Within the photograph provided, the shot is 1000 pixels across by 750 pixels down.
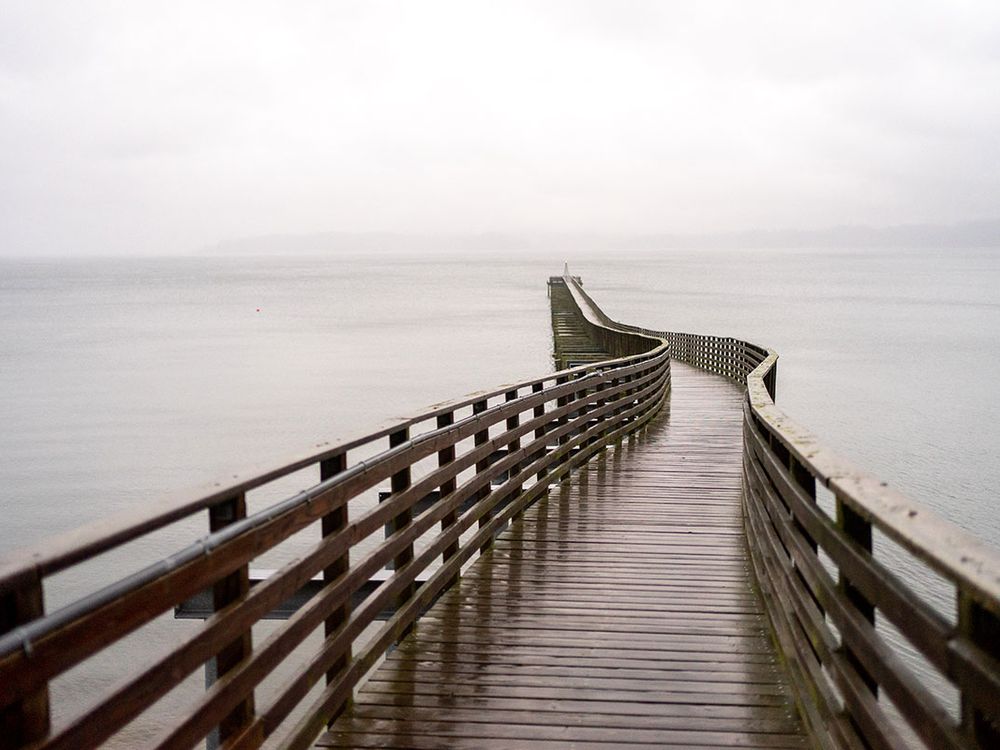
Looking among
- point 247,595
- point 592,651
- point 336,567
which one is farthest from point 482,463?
point 247,595

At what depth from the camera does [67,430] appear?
3350 centimetres

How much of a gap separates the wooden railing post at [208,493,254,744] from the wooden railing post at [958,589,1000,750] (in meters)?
2.07

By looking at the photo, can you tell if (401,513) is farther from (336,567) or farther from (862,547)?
(862,547)

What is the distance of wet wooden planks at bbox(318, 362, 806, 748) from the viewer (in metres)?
4.05

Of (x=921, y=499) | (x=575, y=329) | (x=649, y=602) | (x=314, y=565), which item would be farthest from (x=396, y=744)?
(x=575, y=329)

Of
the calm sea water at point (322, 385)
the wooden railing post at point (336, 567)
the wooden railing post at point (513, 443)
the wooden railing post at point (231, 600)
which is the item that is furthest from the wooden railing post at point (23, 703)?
the wooden railing post at point (513, 443)

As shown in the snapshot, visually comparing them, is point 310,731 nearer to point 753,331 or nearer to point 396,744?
point 396,744

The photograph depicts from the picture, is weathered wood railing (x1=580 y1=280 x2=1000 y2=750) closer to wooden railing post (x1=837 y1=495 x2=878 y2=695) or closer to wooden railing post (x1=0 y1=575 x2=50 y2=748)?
wooden railing post (x1=837 y1=495 x2=878 y2=695)

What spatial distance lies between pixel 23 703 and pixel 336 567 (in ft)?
7.06

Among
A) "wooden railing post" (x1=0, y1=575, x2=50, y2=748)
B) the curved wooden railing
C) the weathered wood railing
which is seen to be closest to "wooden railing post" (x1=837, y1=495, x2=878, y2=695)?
the weathered wood railing

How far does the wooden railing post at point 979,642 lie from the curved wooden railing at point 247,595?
6.19 ft

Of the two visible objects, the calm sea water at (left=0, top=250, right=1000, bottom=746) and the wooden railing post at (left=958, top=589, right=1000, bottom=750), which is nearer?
the wooden railing post at (left=958, top=589, right=1000, bottom=750)

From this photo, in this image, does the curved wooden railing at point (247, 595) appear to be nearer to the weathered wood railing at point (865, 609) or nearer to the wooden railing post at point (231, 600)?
the wooden railing post at point (231, 600)

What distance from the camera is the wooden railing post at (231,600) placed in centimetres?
305
